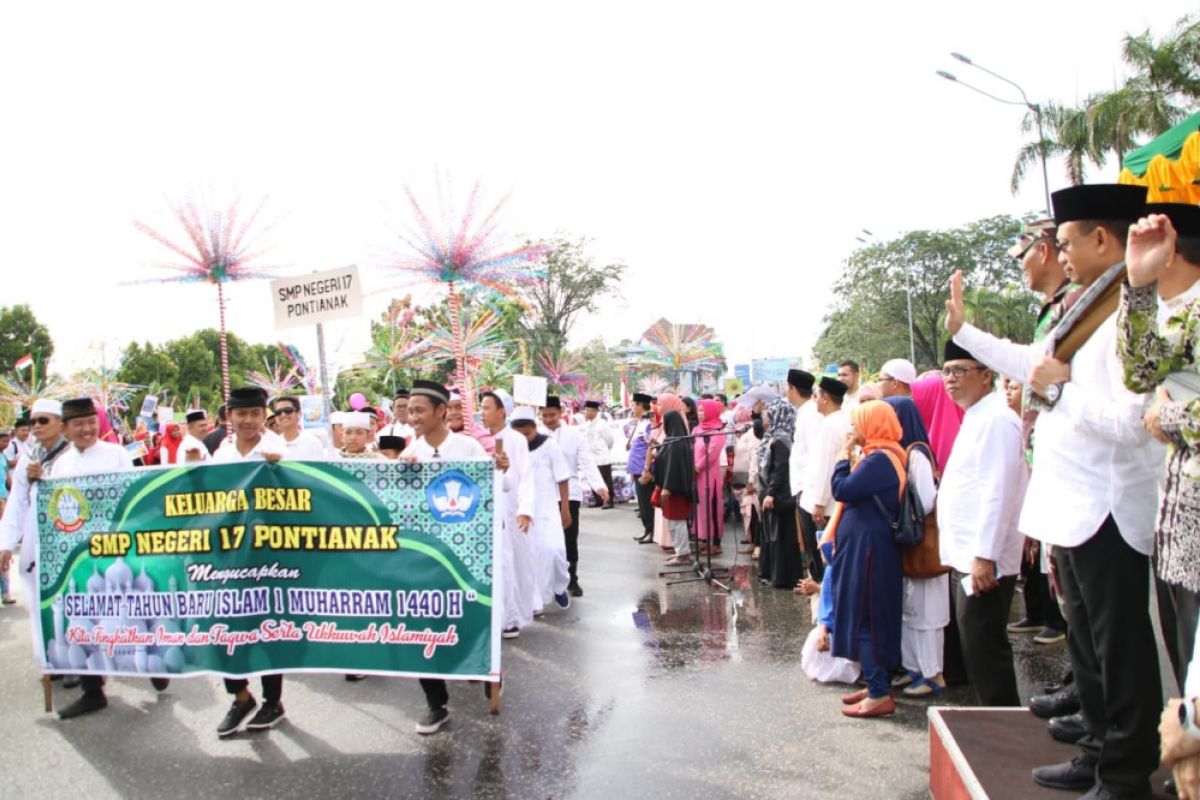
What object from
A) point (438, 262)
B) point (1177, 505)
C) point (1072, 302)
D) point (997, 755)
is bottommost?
point (997, 755)

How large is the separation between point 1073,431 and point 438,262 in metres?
5.03

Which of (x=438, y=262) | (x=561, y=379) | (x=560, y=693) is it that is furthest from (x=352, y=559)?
(x=561, y=379)

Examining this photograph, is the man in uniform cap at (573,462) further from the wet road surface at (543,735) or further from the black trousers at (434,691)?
the black trousers at (434,691)

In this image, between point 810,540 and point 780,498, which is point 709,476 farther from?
point 810,540

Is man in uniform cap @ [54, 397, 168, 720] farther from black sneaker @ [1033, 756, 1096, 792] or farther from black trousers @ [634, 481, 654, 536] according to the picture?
black trousers @ [634, 481, 654, 536]

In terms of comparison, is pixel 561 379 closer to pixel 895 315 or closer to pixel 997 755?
pixel 895 315

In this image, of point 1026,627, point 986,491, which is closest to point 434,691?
point 986,491

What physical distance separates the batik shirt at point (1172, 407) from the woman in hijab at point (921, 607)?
2.22 metres

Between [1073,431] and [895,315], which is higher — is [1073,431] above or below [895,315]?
below

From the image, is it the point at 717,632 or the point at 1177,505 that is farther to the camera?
the point at 717,632

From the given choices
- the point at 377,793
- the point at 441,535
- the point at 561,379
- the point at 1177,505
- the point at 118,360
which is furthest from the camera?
the point at 561,379

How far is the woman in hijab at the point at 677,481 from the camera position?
29.9 feet

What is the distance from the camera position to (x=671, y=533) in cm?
999

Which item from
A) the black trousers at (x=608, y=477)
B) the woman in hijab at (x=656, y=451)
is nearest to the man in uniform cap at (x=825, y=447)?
the woman in hijab at (x=656, y=451)
